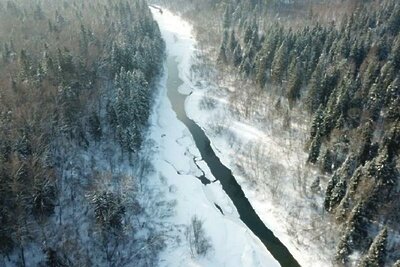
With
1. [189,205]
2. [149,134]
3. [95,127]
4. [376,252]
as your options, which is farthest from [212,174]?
[376,252]

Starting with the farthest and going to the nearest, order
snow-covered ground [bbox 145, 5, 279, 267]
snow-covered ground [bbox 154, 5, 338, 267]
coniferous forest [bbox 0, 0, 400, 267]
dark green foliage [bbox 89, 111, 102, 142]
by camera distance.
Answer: dark green foliage [bbox 89, 111, 102, 142] → snow-covered ground [bbox 154, 5, 338, 267] → snow-covered ground [bbox 145, 5, 279, 267] → coniferous forest [bbox 0, 0, 400, 267]

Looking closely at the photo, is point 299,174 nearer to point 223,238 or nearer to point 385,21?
point 223,238

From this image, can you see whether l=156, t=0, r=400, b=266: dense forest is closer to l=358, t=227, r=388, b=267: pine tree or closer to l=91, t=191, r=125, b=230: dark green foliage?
l=358, t=227, r=388, b=267: pine tree

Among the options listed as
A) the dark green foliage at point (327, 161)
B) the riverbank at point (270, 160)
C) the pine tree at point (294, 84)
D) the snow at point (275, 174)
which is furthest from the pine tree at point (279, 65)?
the dark green foliage at point (327, 161)

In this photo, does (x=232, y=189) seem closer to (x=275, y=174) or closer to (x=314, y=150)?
(x=275, y=174)

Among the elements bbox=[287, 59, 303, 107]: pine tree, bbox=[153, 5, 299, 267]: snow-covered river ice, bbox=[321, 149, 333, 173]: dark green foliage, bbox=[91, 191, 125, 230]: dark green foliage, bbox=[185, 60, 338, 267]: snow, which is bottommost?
bbox=[153, 5, 299, 267]: snow-covered river ice

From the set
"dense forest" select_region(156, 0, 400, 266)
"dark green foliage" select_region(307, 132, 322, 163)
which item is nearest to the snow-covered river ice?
"dense forest" select_region(156, 0, 400, 266)

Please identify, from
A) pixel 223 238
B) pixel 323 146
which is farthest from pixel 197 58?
pixel 223 238

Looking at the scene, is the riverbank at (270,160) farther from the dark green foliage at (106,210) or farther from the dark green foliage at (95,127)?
the dark green foliage at (95,127)
